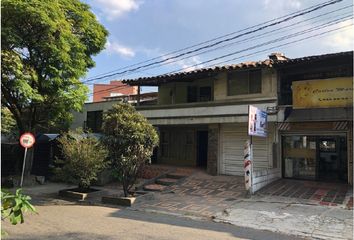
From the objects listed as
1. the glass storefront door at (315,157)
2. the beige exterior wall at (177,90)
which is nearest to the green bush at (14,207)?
the glass storefront door at (315,157)

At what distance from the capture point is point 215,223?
10797mm

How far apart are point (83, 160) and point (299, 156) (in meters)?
9.52

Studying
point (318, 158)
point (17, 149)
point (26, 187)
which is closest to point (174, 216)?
point (318, 158)

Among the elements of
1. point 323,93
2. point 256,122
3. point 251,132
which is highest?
point 323,93

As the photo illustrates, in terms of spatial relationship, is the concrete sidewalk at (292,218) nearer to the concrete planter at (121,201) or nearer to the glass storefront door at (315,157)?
the concrete planter at (121,201)

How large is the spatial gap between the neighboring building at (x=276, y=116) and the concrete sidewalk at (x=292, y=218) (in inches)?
97.2

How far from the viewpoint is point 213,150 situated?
1961 centimetres

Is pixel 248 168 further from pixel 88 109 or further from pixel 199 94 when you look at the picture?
pixel 88 109

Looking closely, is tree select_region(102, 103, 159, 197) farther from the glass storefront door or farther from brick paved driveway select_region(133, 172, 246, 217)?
the glass storefront door

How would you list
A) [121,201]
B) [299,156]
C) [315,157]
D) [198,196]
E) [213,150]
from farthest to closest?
[213,150]
[299,156]
[315,157]
[198,196]
[121,201]

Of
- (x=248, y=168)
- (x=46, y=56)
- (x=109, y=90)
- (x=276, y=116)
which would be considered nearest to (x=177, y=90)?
(x=276, y=116)

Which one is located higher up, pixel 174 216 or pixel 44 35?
pixel 44 35

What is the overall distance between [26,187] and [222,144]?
33.8ft

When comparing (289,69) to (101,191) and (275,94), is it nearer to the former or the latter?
(275,94)
